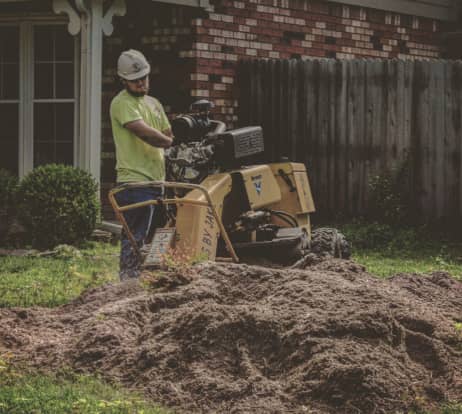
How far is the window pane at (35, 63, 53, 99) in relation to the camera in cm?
1400

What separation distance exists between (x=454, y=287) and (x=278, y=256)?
1.46m

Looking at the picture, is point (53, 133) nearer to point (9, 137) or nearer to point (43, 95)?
point (43, 95)

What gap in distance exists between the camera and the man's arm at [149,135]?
26.5 feet

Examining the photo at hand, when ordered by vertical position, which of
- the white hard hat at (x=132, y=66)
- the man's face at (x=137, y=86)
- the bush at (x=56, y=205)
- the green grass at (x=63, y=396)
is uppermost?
the white hard hat at (x=132, y=66)

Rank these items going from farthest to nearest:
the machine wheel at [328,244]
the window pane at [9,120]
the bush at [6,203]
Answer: the window pane at [9,120], the bush at [6,203], the machine wheel at [328,244]

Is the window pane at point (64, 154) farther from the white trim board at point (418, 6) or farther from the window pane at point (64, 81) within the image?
the white trim board at point (418, 6)

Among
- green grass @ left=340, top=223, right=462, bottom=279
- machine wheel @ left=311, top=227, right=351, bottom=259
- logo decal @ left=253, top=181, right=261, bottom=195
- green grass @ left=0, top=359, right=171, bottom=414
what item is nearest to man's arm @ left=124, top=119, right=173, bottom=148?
logo decal @ left=253, top=181, right=261, bottom=195

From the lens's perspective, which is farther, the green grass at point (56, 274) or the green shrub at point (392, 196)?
the green shrub at point (392, 196)

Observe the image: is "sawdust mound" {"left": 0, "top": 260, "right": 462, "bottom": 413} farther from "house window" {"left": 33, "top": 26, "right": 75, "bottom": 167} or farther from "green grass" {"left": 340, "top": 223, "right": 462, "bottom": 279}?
"house window" {"left": 33, "top": 26, "right": 75, "bottom": 167}

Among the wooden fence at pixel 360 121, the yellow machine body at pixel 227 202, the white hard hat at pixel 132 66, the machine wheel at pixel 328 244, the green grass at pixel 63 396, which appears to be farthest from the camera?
the wooden fence at pixel 360 121

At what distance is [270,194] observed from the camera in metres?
8.79

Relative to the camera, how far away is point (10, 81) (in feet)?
46.3

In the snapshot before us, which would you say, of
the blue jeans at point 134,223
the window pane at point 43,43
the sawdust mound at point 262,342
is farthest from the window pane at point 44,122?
the sawdust mound at point 262,342

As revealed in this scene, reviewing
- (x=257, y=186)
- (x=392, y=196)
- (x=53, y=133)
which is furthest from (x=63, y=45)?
(x=257, y=186)
